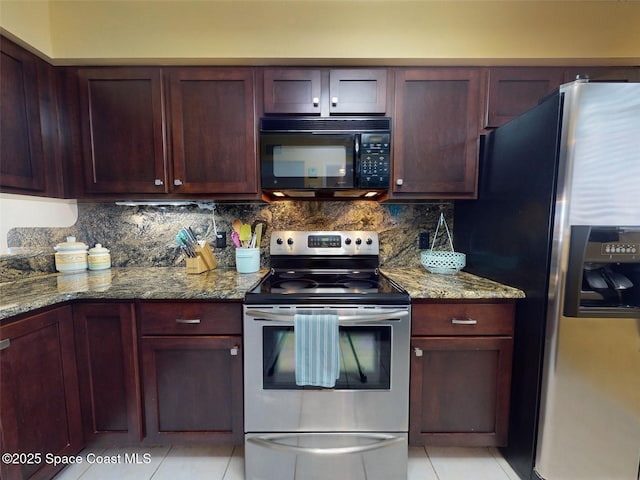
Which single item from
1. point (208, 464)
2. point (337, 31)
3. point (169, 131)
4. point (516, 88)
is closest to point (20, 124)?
point (169, 131)

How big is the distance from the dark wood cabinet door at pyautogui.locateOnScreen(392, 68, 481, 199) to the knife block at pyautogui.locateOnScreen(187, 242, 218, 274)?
1.26 metres

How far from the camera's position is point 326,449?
50.2 inches

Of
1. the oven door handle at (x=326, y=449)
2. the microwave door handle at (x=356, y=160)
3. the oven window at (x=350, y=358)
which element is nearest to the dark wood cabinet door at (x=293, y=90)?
the microwave door handle at (x=356, y=160)

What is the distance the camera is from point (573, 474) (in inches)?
45.6

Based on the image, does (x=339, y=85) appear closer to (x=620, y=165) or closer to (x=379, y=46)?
(x=379, y=46)

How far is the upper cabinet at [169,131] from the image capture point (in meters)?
1.55

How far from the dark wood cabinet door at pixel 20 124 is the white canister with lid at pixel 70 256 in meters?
0.37

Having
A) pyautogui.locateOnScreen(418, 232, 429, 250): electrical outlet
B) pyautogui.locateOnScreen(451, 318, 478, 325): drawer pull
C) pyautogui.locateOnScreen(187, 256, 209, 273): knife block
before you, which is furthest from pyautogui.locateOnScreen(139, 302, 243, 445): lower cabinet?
pyautogui.locateOnScreen(418, 232, 429, 250): electrical outlet

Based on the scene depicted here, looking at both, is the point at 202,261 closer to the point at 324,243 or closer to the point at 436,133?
the point at 324,243

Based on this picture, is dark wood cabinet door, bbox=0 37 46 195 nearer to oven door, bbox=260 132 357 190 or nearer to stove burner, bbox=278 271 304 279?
oven door, bbox=260 132 357 190

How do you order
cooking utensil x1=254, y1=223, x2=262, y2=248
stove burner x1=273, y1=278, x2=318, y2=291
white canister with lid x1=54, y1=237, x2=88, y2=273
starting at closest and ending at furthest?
stove burner x1=273, y1=278, x2=318, y2=291
white canister with lid x1=54, y1=237, x2=88, y2=273
cooking utensil x1=254, y1=223, x2=262, y2=248

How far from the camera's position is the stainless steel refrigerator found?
3.43ft

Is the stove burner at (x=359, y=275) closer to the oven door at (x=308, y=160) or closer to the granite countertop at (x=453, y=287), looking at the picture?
the granite countertop at (x=453, y=287)

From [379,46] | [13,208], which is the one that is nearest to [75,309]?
[13,208]
